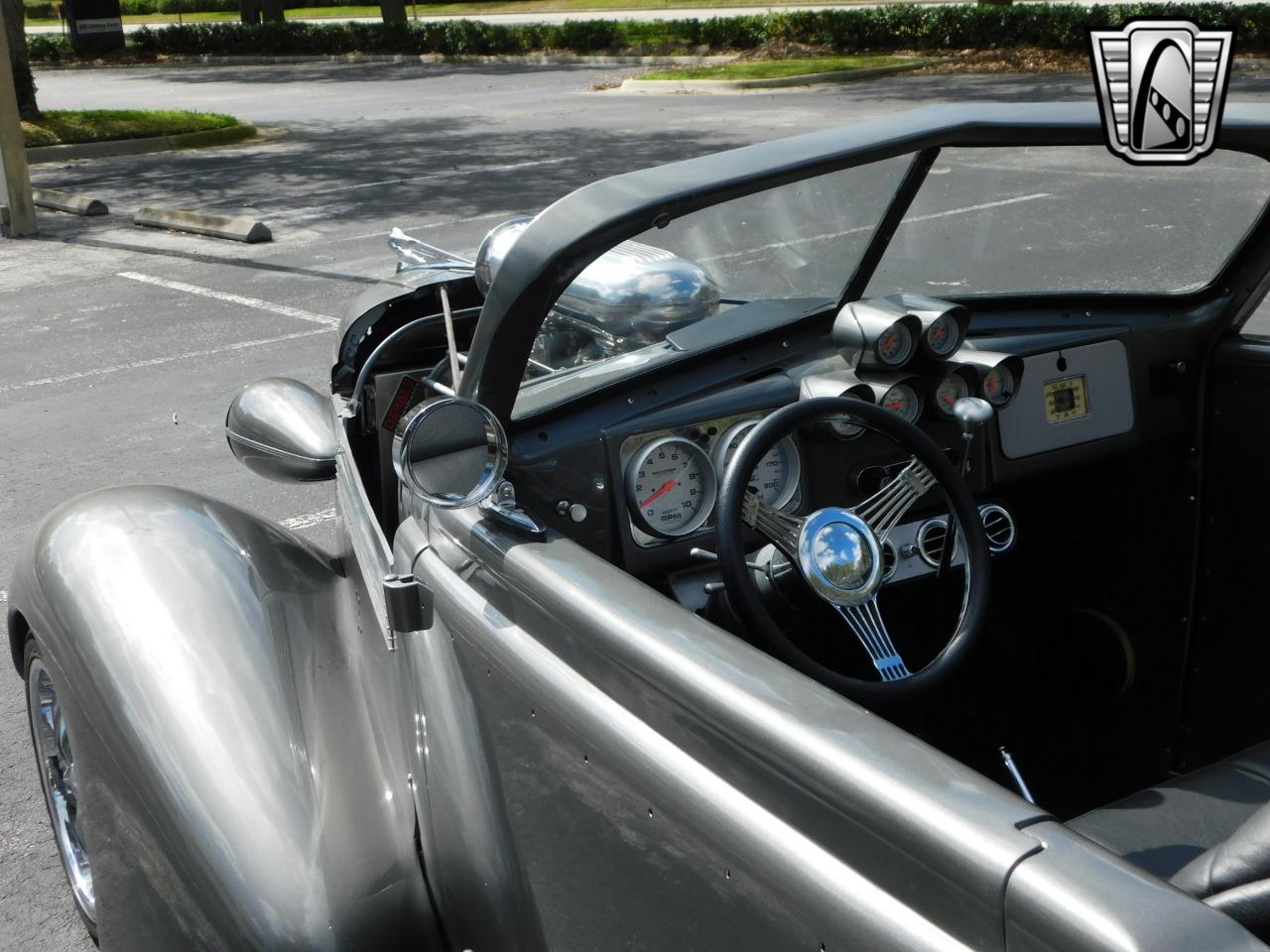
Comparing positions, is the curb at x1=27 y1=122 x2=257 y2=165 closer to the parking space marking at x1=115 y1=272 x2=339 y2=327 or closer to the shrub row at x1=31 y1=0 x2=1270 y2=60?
the parking space marking at x1=115 y1=272 x2=339 y2=327

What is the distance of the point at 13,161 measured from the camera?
11.4m

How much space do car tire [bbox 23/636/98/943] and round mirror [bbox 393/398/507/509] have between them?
4.52 ft

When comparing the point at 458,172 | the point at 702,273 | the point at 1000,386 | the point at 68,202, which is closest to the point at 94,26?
the point at 68,202

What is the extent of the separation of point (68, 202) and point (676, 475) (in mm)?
12093

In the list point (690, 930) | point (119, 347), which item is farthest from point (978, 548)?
point (119, 347)

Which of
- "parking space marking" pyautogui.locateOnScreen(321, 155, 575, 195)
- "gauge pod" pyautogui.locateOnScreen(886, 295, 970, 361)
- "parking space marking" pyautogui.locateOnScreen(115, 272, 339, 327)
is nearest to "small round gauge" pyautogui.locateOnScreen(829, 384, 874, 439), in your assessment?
"gauge pod" pyautogui.locateOnScreen(886, 295, 970, 361)

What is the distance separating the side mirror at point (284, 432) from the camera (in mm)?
3281

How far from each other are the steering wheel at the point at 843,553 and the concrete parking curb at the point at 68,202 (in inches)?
471

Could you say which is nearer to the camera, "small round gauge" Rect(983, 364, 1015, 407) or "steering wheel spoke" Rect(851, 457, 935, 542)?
"steering wheel spoke" Rect(851, 457, 935, 542)

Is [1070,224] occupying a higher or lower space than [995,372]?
higher

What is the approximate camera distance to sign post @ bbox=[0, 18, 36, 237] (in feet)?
35.7

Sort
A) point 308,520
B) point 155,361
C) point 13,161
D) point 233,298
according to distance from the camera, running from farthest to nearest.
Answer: point 13,161, point 233,298, point 155,361, point 308,520

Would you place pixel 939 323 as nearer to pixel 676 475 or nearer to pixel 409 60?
pixel 676 475

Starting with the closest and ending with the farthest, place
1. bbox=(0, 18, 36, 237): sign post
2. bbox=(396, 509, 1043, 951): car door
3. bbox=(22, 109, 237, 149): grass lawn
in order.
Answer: bbox=(396, 509, 1043, 951): car door → bbox=(0, 18, 36, 237): sign post → bbox=(22, 109, 237, 149): grass lawn
